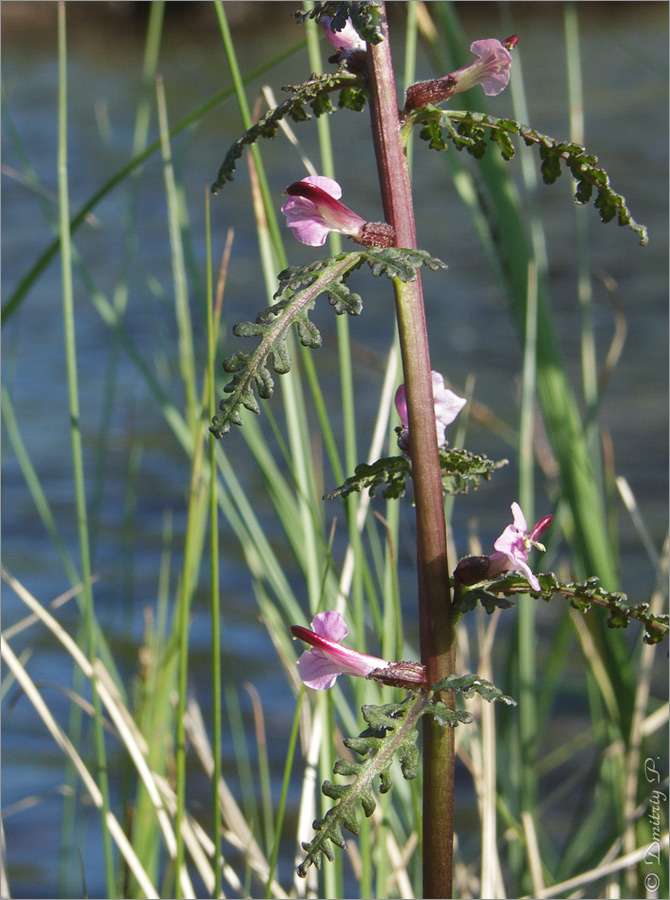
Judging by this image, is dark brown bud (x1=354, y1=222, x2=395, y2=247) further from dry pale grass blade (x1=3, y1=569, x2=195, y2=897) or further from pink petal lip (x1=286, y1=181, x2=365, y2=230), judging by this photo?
dry pale grass blade (x1=3, y1=569, x2=195, y2=897)

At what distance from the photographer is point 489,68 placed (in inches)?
20.0

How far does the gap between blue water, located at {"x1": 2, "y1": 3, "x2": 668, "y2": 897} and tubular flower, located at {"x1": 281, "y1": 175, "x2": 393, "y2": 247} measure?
38 cm

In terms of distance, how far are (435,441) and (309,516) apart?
492 mm

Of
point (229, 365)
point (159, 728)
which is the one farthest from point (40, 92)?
point (229, 365)

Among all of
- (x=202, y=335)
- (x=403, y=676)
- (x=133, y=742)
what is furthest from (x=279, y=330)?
(x=202, y=335)

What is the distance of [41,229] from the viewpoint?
17.1 ft

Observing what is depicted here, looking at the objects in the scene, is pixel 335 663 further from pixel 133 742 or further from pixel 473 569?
pixel 133 742

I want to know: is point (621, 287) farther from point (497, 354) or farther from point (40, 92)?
point (40, 92)

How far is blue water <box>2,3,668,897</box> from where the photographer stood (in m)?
2.12

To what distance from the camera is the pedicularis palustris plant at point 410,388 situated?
44 cm

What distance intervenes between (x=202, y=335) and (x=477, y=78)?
10.9ft

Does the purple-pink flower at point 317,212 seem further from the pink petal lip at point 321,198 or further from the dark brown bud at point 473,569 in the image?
the dark brown bud at point 473,569

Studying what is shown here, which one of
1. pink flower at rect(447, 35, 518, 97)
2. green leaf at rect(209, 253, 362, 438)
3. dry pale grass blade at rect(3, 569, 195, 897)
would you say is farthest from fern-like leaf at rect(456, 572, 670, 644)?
dry pale grass blade at rect(3, 569, 195, 897)

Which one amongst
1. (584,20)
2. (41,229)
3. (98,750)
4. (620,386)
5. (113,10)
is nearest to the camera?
(98,750)
